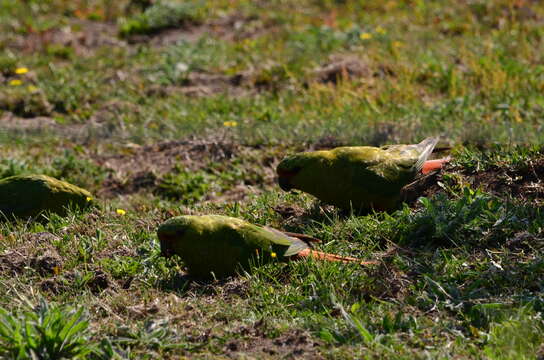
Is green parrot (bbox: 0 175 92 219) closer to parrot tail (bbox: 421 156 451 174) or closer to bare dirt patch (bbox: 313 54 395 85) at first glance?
parrot tail (bbox: 421 156 451 174)

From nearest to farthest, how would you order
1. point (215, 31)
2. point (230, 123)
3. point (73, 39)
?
point (230, 123), point (73, 39), point (215, 31)

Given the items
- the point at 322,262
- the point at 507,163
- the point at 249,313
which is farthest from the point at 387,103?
the point at 249,313

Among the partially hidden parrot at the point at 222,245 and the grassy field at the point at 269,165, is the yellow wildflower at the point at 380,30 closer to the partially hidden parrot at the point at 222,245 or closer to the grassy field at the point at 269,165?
the grassy field at the point at 269,165

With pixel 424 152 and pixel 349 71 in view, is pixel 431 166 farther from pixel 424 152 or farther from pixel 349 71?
pixel 349 71

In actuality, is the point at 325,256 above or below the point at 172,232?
below

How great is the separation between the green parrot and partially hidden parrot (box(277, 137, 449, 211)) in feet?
5.27

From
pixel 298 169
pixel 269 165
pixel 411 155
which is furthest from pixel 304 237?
pixel 269 165

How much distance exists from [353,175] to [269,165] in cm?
230

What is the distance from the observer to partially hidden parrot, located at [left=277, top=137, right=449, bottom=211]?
480cm

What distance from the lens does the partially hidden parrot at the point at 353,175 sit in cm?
480

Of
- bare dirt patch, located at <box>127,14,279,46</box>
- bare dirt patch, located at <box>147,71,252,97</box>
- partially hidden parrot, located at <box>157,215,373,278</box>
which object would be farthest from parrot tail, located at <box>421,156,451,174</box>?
bare dirt patch, located at <box>127,14,279,46</box>

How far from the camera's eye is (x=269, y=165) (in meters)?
7.04

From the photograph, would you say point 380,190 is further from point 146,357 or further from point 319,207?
point 146,357

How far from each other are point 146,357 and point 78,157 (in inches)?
168
